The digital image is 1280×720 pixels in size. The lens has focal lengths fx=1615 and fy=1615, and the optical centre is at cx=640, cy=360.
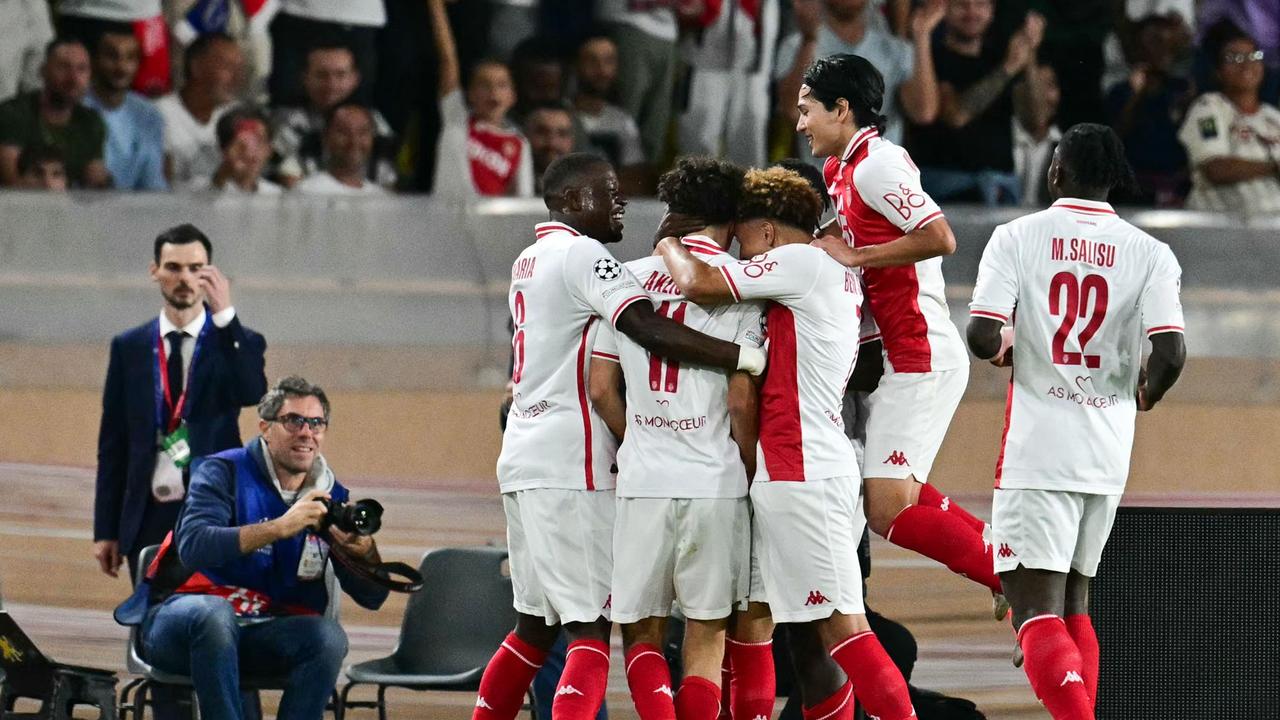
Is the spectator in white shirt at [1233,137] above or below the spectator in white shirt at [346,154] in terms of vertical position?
above

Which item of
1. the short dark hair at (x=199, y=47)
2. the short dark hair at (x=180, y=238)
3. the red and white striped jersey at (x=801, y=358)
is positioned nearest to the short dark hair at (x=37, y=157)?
the short dark hair at (x=199, y=47)

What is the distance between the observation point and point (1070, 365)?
4.56 meters

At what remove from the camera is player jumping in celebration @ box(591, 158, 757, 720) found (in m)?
4.35

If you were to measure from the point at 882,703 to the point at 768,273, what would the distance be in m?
1.17

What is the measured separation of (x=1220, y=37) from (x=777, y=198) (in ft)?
29.6

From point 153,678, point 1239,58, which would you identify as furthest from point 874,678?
point 1239,58

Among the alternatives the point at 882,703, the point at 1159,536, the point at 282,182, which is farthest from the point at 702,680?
the point at 282,182

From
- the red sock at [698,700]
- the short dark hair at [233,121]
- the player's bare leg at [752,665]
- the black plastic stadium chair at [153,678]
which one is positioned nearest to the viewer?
the red sock at [698,700]

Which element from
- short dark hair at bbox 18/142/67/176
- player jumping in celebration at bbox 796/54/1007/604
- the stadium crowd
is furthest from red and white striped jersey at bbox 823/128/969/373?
short dark hair at bbox 18/142/67/176

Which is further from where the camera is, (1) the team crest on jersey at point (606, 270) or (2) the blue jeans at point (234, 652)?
(2) the blue jeans at point (234, 652)

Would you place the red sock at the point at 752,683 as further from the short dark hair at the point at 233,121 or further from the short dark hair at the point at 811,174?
the short dark hair at the point at 233,121

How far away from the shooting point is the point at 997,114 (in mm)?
11844

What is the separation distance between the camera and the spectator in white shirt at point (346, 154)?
37.2 feet

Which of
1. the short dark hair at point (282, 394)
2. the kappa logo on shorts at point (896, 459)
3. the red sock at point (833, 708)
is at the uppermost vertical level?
the kappa logo on shorts at point (896, 459)
